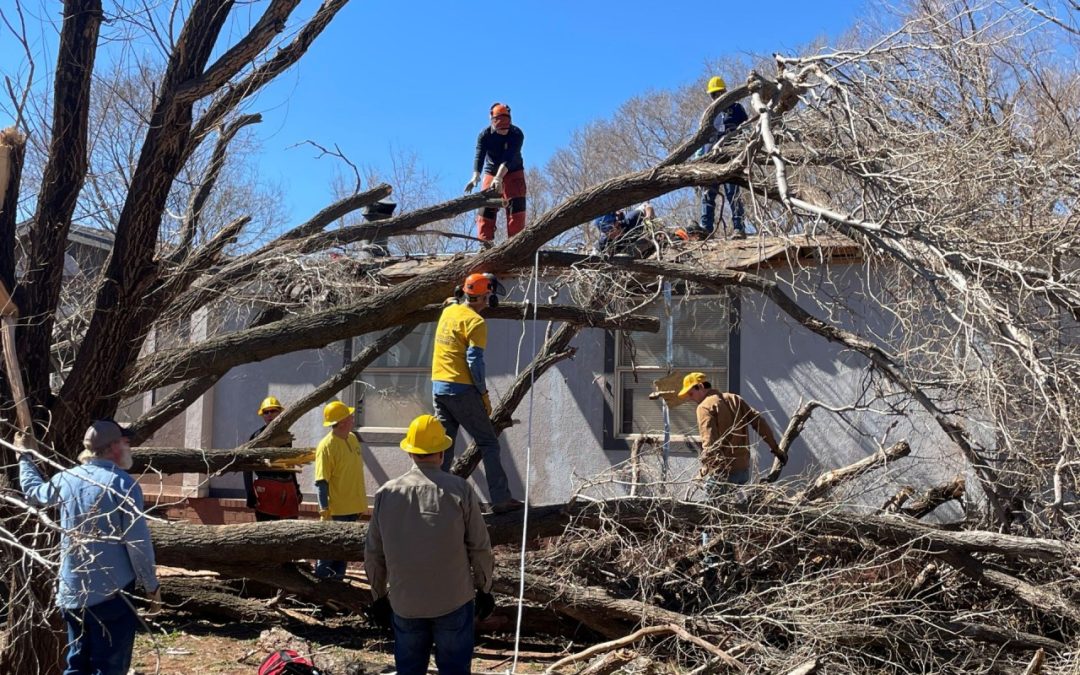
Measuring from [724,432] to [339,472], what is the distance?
2.99m

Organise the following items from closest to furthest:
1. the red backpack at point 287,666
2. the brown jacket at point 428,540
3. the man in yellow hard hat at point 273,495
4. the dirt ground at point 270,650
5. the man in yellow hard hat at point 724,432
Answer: the brown jacket at point 428,540 < the red backpack at point 287,666 < the dirt ground at point 270,650 < the man in yellow hard hat at point 724,432 < the man in yellow hard hat at point 273,495

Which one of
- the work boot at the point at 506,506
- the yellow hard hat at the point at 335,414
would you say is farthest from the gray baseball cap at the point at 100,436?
the yellow hard hat at the point at 335,414

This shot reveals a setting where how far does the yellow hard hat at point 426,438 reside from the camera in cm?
490

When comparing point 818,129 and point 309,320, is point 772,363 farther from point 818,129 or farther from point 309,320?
point 309,320

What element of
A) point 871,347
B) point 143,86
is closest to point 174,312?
point 143,86

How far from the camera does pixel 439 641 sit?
4836 mm

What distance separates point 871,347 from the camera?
6.68 metres

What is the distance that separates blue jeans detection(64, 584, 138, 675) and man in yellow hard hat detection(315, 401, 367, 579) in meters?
3.01

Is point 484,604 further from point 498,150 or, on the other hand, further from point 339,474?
point 498,150

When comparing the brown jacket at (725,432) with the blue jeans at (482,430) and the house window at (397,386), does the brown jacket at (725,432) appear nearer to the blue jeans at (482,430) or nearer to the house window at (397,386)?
the blue jeans at (482,430)

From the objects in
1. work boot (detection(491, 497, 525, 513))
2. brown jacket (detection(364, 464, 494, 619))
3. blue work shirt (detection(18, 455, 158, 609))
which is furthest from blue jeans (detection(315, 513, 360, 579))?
blue work shirt (detection(18, 455, 158, 609))

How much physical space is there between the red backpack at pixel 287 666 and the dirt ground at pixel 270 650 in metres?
0.52

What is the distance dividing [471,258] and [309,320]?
1155mm

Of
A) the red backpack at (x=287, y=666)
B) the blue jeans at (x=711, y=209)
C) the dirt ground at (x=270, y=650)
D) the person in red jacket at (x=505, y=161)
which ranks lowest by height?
the dirt ground at (x=270, y=650)
